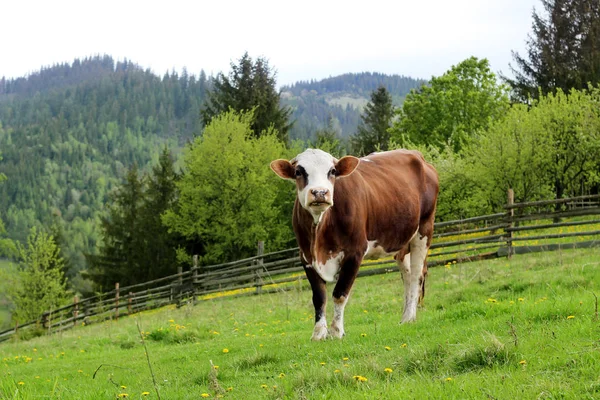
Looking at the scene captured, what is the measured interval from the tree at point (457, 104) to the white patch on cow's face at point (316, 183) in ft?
89.8

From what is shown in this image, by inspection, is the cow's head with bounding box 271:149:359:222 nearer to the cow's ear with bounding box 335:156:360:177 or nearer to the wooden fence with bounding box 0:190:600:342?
the cow's ear with bounding box 335:156:360:177

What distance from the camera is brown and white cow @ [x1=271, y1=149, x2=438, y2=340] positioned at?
6.09 meters

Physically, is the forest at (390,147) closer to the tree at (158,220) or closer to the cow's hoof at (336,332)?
the tree at (158,220)

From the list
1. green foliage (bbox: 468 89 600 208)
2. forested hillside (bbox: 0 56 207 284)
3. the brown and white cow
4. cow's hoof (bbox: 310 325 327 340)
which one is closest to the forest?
green foliage (bbox: 468 89 600 208)

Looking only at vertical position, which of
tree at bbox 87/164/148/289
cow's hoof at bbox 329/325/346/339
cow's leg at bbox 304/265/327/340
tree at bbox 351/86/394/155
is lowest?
tree at bbox 87/164/148/289

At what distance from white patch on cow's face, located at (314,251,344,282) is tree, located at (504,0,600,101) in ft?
101

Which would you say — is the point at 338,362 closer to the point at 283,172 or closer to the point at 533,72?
the point at 283,172

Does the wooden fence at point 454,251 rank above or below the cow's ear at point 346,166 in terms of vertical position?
below

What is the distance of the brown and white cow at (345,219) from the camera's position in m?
6.09

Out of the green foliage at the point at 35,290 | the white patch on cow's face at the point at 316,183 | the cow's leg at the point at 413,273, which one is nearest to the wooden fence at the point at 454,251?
the cow's leg at the point at 413,273

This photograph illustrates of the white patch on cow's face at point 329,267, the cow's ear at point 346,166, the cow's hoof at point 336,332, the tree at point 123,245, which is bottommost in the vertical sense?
the tree at point 123,245

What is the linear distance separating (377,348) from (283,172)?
206cm

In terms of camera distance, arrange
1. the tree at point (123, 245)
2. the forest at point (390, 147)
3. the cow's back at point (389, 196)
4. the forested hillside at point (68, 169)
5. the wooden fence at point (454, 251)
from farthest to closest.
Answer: the forested hillside at point (68, 169)
the tree at point (123, 245)
the forest at point (390, 147)
the wooden fence at point (454, 251)
the cow's back at point (389, 196)

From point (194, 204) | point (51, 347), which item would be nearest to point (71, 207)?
point (194, 204)
